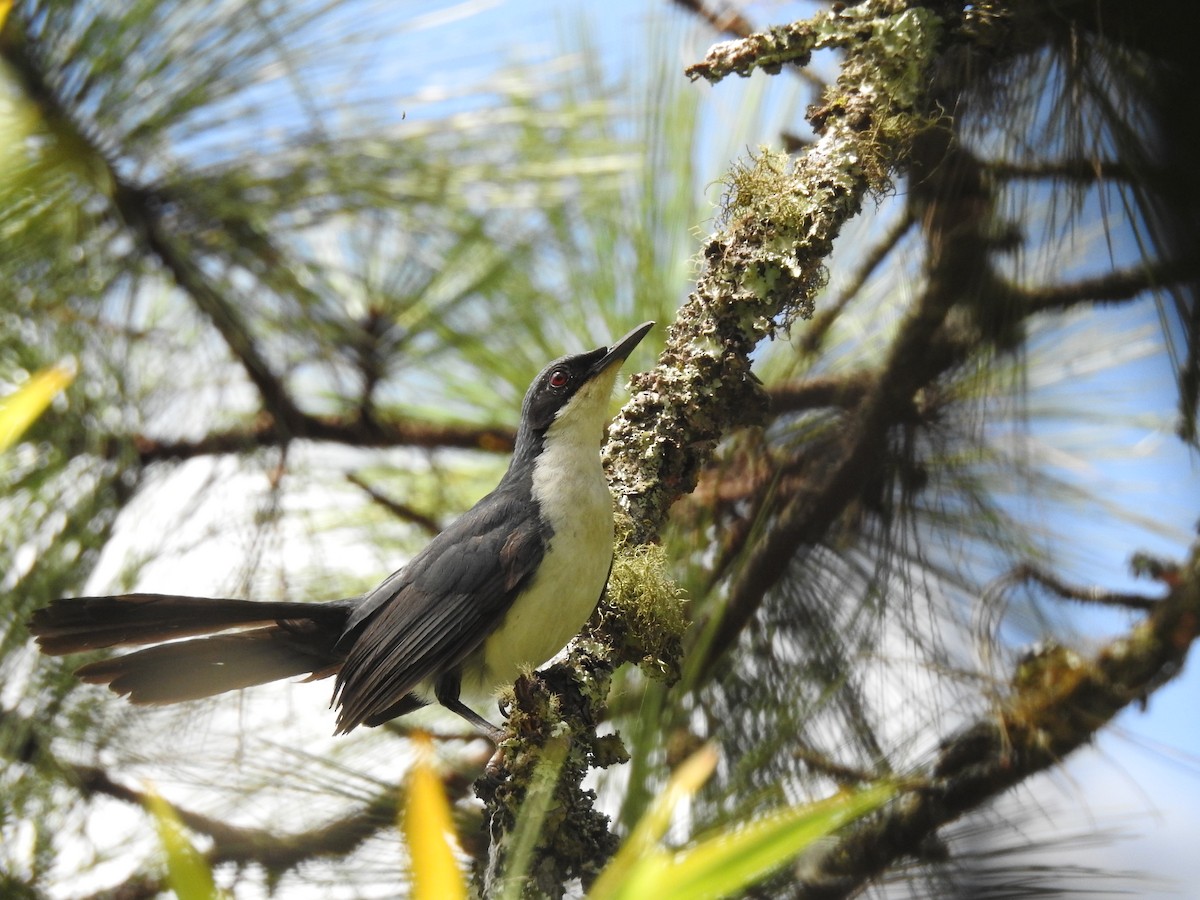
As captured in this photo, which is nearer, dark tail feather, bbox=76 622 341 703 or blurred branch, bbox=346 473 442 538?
dark tail feather, bbox=76 622 341 703

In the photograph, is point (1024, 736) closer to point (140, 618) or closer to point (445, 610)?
point (445, 610)

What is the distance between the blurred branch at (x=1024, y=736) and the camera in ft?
8.07

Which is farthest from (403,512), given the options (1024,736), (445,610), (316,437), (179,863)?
(179,863)

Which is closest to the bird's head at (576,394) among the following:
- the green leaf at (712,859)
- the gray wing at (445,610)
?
the gray wing at (445,610)

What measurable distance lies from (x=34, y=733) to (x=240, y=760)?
0.67 m

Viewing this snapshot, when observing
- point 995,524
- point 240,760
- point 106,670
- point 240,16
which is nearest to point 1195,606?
point 995,524

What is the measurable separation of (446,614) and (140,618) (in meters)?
0.83

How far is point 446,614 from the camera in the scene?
294cm

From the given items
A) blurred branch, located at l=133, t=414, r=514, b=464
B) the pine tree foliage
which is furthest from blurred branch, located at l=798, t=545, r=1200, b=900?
blurred branch, located at l=133, t=414, r=514, b=464

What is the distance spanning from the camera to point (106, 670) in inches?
115

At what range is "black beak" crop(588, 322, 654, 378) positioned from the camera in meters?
3.02

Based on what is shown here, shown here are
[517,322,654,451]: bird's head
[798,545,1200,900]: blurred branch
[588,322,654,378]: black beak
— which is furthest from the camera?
[517,322,654,451]: bird's head

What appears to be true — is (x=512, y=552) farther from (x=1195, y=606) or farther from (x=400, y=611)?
(x=1195, y=606)

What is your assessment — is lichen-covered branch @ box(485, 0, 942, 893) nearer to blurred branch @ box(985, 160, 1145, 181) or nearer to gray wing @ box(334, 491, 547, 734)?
blurred branch @ box(985, 160, 1145, 181)
